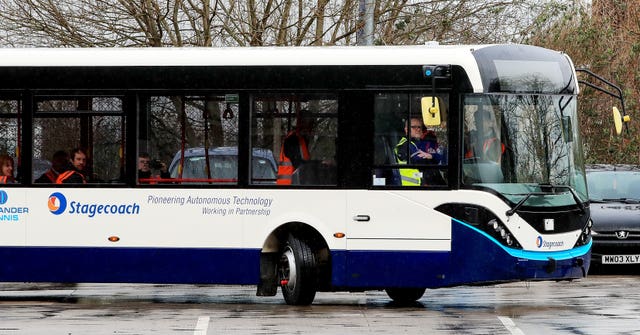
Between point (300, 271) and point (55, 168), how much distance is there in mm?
2799

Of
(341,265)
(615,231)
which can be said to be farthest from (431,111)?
(615,231)

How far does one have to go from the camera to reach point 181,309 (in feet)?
50.4

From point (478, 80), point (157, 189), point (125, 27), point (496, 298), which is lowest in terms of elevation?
point (496, 298)

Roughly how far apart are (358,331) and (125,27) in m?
17.1

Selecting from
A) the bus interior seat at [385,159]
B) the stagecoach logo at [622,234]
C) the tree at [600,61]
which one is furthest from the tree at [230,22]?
the bus interior seat at [385,159]

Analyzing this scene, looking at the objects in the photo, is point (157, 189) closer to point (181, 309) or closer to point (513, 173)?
point (181, 309)

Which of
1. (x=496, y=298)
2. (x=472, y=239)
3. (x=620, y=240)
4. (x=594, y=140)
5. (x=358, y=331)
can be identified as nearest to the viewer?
(x=358, y=331)

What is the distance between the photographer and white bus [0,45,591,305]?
583 inches

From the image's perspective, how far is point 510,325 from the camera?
13.5 metres

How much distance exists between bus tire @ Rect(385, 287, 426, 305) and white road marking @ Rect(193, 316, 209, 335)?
9.79ft

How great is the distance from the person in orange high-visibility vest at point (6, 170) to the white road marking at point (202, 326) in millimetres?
2896

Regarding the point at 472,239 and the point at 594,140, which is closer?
the point at 472,239

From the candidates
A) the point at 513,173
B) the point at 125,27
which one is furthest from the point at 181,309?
the point at 125,27

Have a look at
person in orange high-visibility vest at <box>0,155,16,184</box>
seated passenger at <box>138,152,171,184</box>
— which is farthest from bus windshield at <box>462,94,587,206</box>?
person in orange high-visibility vest at <box>0,155,16,184</box>
